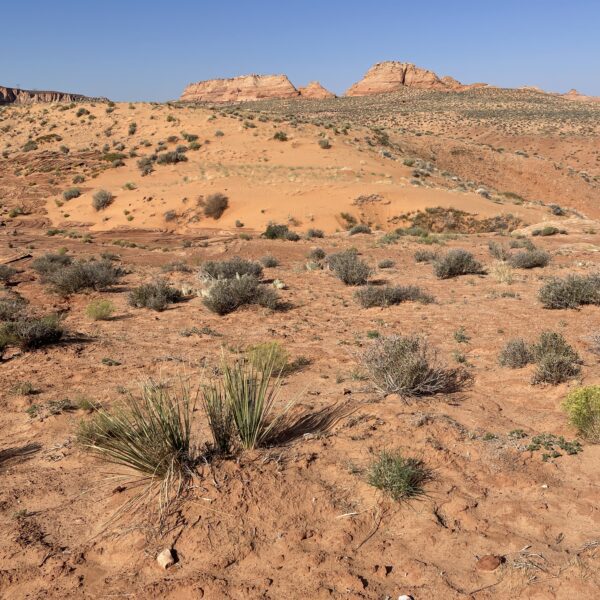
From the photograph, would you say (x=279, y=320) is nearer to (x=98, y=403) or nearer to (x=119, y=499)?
(x=98, y=403)

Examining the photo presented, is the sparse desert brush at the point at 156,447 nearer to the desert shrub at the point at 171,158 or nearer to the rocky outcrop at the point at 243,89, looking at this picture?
the desert shrub at the point at 171,158

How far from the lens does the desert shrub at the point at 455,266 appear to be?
12156mm

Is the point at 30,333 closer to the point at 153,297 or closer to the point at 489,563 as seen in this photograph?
the point at 153,297

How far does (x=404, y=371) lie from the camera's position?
5336mm

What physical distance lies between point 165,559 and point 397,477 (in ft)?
5.32

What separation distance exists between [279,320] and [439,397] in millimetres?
4061

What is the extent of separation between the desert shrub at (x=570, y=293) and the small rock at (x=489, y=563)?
6.59 m

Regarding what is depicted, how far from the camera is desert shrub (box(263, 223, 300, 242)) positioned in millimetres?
18930

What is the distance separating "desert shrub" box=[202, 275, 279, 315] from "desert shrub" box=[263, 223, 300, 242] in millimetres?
9234

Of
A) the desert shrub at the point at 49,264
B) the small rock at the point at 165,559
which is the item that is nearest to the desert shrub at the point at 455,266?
the desert shrub at the point at 49,264

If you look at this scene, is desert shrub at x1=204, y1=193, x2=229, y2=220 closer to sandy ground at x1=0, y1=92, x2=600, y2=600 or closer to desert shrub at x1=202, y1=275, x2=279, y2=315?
sandy ground at x1=0, y1=92, x2=600, y2=600

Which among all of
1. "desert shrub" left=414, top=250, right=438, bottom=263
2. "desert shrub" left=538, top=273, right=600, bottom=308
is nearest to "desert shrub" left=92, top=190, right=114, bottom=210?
"desert shrub" left=414, top=250, right=438, bottom=263

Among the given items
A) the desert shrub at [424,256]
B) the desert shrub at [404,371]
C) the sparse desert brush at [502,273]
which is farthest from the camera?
the desert shrub at [424,256]

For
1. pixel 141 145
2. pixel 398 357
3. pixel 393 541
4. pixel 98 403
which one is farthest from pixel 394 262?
pixel 141 145
